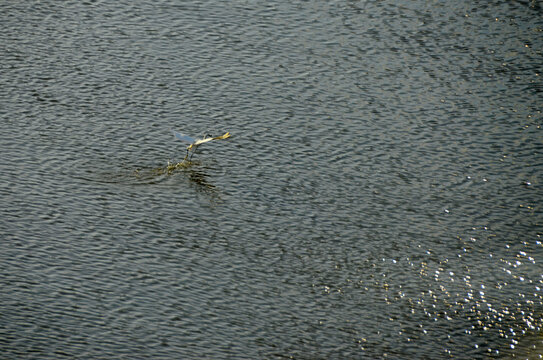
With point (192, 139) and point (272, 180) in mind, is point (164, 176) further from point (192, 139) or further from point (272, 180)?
point (272, 180)

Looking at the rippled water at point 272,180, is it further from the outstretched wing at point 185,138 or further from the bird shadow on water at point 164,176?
the outstretched wing at point 185,138

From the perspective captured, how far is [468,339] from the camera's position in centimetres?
906

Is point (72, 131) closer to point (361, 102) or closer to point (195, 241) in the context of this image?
point (195, 241)

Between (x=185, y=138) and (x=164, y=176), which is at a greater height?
(x=185, y=138)

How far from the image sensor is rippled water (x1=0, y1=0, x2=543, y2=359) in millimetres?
9062

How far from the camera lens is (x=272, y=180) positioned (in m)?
11.4

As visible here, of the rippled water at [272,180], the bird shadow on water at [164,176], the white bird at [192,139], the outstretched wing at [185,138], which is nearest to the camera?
the rippled water at [272,180]

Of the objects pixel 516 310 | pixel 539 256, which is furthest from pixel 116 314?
pixel 539 256

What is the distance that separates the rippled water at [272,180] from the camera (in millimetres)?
9062

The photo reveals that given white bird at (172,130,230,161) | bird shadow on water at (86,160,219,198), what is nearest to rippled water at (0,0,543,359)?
bird shadow on water at (86,160,219,198)

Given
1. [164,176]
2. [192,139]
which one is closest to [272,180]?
[192,139]

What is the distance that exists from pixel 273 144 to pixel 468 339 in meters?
4.04

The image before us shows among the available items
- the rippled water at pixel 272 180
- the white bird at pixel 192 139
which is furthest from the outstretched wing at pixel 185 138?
the rippled water at pixel 272 180

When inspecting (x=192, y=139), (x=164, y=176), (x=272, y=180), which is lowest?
(x=272, y=180)
